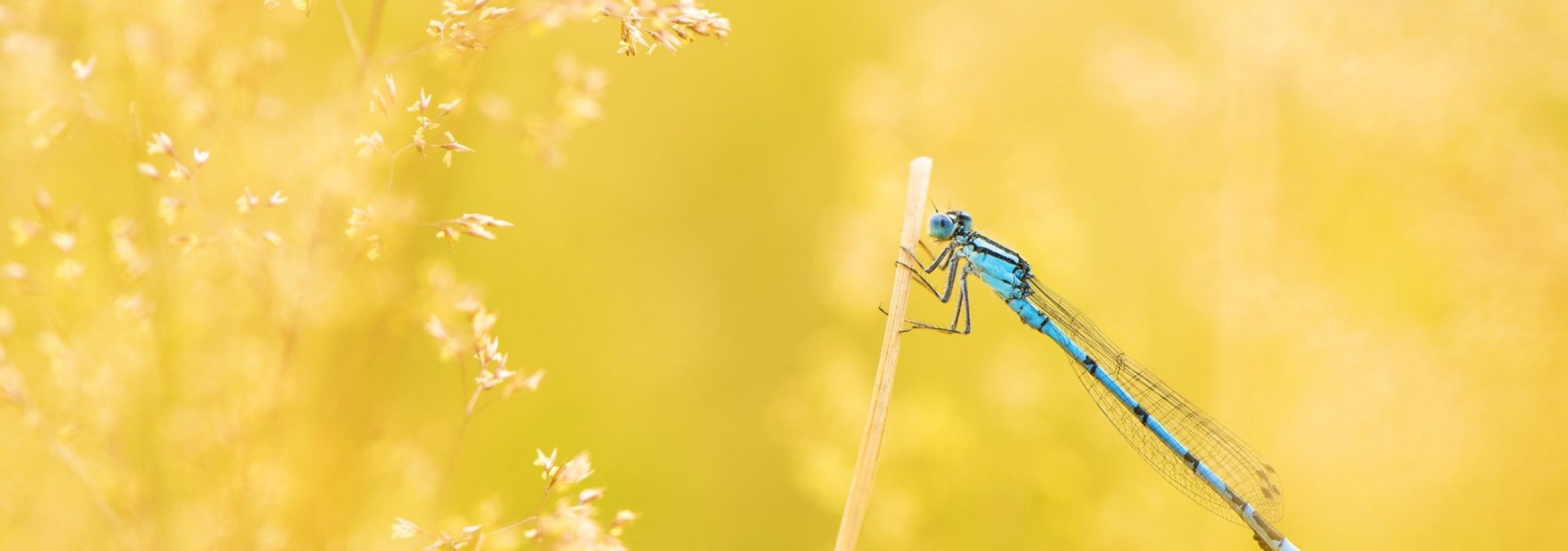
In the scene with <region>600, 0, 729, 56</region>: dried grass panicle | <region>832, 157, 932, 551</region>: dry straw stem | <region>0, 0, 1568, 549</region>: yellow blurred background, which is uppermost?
<region>0, 0, 1568, 549</region>: yellow blurred background

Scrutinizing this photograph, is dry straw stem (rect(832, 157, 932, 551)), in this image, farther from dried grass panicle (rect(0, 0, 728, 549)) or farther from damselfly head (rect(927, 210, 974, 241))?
damselfly head (rect(927, 210, 974, 241))

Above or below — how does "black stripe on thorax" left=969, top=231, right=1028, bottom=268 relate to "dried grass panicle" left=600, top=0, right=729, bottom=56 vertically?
above

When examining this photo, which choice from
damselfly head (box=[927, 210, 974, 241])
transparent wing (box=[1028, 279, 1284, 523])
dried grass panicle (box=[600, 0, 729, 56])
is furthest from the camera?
transparent wing (box=[1028, 279, 1284, 523])

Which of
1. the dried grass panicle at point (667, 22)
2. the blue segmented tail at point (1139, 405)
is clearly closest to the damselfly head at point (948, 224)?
the blue segmented tail at point (1139, 405)

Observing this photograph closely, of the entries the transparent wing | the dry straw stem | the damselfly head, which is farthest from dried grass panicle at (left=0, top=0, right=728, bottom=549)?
the transparent wing

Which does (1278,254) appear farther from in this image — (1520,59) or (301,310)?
(301,310)

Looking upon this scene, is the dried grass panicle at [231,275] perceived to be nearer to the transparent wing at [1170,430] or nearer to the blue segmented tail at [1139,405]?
the blue segmented tail at [1139,405]
